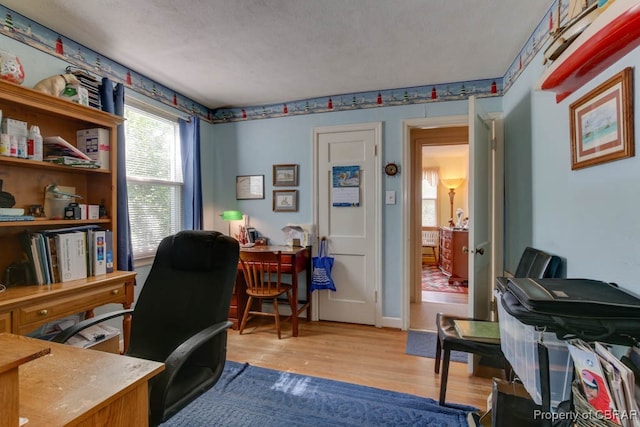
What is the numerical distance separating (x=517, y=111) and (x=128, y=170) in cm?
315

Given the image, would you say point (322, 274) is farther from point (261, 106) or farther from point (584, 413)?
point (584, 413)

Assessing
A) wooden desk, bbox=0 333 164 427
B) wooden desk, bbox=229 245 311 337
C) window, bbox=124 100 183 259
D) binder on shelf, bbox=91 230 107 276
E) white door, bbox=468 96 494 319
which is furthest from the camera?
wooden desk, bbox=229 245 311 337

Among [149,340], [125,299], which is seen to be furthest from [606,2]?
[125,299]

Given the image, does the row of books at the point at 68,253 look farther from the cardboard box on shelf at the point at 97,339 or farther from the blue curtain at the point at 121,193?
the cardboard box on shelf at the point at 97,339

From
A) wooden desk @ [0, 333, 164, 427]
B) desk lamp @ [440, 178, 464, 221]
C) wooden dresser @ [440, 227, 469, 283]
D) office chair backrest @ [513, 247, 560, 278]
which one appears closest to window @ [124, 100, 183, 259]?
wooden desk @ [0, 333, 164, 427]

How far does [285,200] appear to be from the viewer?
337cm

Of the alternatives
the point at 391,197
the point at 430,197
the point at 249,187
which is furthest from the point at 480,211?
the point at 430,197

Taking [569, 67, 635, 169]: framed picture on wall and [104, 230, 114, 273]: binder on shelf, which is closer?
[569, 67, 635, 169]: framed picture on wall

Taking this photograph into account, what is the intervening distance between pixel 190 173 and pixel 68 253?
1454mm

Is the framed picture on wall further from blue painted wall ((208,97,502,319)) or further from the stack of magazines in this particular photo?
the stack of magazines

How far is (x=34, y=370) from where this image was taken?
84cm

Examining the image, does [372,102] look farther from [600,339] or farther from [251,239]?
[600,339]

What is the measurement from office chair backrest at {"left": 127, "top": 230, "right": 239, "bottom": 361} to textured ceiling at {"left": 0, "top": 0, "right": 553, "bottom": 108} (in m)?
1.36

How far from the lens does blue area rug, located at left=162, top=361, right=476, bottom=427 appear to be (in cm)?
168
